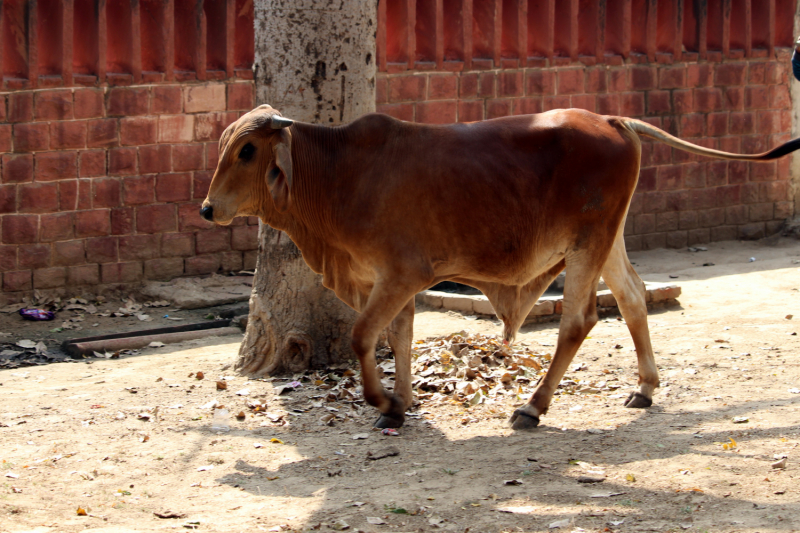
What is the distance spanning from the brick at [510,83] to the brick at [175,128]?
366cm

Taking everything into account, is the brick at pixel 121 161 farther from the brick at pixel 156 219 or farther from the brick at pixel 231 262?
the brick at pixel 231 262

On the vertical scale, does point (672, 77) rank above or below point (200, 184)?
above

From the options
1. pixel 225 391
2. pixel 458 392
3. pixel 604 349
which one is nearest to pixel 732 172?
pixel 604 349

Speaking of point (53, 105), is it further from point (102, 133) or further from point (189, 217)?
point (189, 217)

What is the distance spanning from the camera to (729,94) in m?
12.2

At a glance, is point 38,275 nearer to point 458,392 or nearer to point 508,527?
point 458,392

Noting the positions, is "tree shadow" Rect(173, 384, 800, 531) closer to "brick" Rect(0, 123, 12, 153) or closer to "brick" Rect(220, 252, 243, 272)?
"brick" Rect(220, 252, 243, 272)

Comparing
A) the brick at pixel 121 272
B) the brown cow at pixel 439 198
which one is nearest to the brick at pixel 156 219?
the brick at pixel 121 272

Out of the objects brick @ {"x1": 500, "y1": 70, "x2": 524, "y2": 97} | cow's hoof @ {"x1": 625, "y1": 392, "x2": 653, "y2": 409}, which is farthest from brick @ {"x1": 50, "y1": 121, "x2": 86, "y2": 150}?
cow's hoof @ {"x1": 625, "y1": 392, "x2": 653, "y2": 409}

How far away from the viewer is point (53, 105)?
29.0ft

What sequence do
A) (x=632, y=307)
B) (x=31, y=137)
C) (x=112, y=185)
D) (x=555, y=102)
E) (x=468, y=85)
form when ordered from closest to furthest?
(x=632, y=307) < (x=31, y=137) < (x=112, y=185) < (x=468, y=85) < (x=555, y=102)

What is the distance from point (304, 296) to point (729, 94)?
7.99 m

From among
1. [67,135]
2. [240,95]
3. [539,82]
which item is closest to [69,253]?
[67,135]

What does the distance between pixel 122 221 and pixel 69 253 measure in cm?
61
